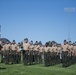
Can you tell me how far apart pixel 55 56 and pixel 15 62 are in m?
4.48

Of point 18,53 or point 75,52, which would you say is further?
point 75,52

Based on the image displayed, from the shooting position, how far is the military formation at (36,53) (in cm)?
2524

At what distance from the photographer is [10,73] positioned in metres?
16.4

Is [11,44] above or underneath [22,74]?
above

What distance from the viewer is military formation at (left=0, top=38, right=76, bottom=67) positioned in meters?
25.2

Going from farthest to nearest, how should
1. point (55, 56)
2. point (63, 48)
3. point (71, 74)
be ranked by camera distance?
point (55, 56) < point (63, 48) < point (71, 74)

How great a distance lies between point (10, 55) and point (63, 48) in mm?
5328

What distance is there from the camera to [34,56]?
2869 centimetres

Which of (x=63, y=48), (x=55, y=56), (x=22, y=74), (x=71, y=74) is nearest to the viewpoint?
(x=22, y=74)

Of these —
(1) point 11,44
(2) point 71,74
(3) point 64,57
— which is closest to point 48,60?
(3) point 64,57

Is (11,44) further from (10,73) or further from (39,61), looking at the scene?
(10,73)

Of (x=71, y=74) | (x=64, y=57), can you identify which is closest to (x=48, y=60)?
(x=64, y=57)

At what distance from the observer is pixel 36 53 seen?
97.7 feet

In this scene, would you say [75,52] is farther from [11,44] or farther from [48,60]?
[11,44]
